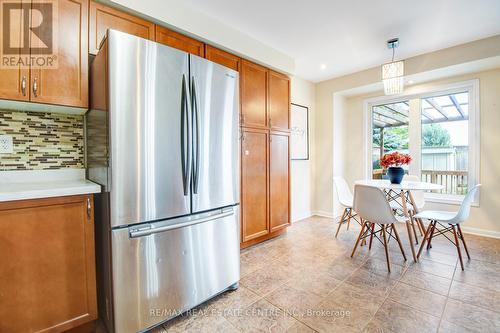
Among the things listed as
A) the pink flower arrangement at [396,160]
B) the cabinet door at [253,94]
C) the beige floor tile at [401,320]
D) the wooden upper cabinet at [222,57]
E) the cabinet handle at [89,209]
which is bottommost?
the beige floor tile at [401,320]

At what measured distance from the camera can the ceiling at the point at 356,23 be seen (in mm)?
2229

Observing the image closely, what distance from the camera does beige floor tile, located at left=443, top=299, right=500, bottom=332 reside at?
155 cm

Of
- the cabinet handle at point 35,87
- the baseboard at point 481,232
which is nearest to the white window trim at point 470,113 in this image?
the baseboard at point 481,232

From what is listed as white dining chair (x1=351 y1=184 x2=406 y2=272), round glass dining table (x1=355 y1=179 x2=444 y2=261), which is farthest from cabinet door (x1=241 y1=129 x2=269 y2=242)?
round glass dining table (x1=355 y1=179 x2=444 y2=261)

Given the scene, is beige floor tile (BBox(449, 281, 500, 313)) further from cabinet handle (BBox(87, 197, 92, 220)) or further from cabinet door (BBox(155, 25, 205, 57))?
cabinet door (BBox(155, 25, 205, 57))

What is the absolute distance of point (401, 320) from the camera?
162 centimetres

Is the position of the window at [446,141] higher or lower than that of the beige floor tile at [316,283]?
higher

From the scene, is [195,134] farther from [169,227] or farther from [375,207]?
[375,207]

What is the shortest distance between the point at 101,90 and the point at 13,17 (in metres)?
0.67

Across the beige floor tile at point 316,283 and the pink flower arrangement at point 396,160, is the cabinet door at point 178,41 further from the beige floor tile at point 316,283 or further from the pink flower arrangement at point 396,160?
the pink flower arrangement at point 396,160

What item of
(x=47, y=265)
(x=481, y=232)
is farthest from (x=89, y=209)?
(x=481, y=232)

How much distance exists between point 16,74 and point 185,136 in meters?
1.07

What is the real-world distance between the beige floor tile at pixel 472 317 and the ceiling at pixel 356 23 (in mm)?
2615

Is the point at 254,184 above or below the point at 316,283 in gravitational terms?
above
